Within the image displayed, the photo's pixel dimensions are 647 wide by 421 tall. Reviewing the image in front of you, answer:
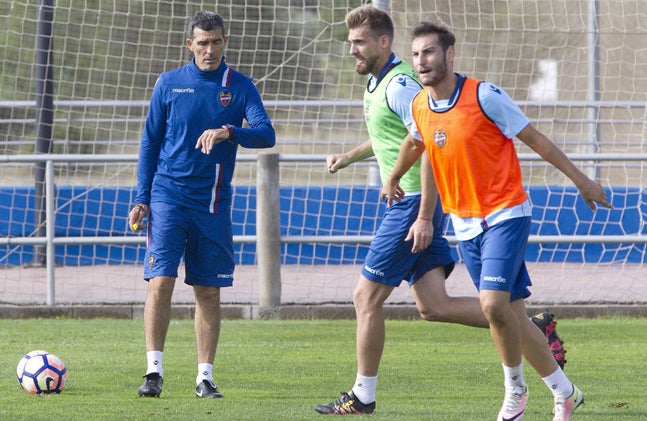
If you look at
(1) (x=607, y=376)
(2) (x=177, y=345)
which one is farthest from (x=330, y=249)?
(1) (x=607, y=376)

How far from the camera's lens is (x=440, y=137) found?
18.9ft

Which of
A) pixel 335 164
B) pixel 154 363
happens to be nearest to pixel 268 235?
pixel 154 363

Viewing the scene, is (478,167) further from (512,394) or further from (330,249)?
(330,249)

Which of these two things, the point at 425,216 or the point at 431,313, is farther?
the point at 431,313

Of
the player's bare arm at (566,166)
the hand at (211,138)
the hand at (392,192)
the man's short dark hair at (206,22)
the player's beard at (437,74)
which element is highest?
the man's short dark hair at (206,22)

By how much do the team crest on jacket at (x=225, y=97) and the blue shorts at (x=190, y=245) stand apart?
63cm

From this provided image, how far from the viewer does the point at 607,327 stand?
1039cm

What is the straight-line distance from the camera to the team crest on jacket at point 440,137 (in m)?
5.76

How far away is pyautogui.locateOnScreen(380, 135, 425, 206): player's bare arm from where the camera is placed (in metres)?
6.13

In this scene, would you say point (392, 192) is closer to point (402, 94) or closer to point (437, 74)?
point (402, 94)

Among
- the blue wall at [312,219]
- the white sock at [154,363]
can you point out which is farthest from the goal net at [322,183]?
the white sock at [154,363]

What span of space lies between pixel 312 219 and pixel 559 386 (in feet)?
32.0

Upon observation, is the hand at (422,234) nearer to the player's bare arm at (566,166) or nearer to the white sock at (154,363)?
the player's bare arm at (566,166)

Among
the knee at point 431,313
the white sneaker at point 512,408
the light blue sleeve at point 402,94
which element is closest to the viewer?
the white sneaker at point 512,408
